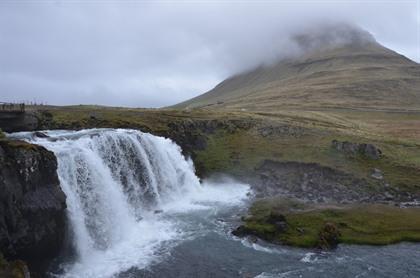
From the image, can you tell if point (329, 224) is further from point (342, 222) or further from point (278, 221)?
point (278, 221)

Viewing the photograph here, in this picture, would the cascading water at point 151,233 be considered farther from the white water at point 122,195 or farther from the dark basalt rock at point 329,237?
the dark basalt rock at point 329,237

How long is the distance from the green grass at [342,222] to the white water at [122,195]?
27.3ft

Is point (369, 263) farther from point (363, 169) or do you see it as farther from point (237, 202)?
point (363, 169)

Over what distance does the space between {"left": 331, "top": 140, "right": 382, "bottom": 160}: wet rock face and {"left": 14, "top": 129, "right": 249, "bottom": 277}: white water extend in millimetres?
18912

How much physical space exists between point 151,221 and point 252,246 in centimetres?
1355

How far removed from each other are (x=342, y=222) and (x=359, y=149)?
27550mm

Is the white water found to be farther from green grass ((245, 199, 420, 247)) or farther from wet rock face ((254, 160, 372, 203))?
green grass ((245, 199, 420, 247))

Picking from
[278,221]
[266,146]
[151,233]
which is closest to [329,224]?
[278,221]

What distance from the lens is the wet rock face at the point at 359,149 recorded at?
74062 millimetres

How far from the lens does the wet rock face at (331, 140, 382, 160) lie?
243ft

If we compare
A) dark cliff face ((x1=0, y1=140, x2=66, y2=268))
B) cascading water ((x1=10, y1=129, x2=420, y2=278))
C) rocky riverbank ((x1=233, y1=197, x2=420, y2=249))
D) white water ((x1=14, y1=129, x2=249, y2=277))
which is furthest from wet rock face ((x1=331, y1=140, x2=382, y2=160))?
dark cliff face ((x1=0, y1=140, x2=66, y2=268))

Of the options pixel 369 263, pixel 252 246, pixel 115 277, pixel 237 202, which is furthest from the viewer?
pixel 237 202

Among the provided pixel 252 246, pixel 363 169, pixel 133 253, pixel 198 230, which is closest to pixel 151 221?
pixel 198 230

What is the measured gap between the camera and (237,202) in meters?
60.5
